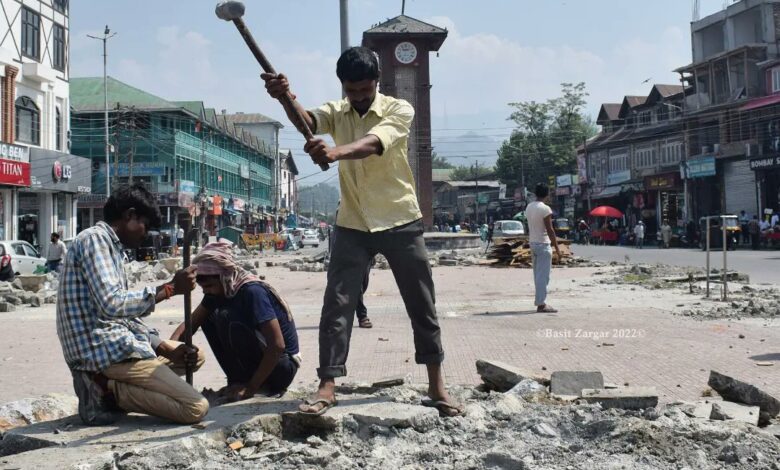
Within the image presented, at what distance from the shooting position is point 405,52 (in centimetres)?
4347

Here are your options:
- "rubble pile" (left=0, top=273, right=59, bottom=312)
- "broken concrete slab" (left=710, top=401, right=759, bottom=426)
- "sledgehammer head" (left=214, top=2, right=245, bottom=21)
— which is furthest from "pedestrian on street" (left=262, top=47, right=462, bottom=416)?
"rubble pile" (left=0, top=273, right=59, bottom=312)

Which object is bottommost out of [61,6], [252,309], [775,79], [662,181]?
[252,309]

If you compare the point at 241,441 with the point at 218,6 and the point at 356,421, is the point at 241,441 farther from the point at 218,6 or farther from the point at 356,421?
the point at 218,6

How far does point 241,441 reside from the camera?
3922mm

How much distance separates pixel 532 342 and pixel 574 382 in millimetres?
3307

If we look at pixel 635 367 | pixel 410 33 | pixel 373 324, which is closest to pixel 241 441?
pixel 635 367

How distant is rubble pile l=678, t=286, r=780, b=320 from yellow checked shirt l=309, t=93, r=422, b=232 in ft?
23.0

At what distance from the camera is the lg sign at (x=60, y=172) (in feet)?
112

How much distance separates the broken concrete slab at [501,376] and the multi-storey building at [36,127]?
93.7 ft

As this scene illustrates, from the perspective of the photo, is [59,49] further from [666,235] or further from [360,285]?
[360,285]

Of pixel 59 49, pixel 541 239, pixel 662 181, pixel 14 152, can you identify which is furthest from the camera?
pixel 662 181

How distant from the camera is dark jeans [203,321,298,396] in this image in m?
4.76

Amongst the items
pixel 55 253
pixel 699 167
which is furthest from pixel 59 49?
pixel 699 167

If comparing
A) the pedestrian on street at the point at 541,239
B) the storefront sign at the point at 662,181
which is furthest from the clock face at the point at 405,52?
the pedestrian on street at the point at 541,239
